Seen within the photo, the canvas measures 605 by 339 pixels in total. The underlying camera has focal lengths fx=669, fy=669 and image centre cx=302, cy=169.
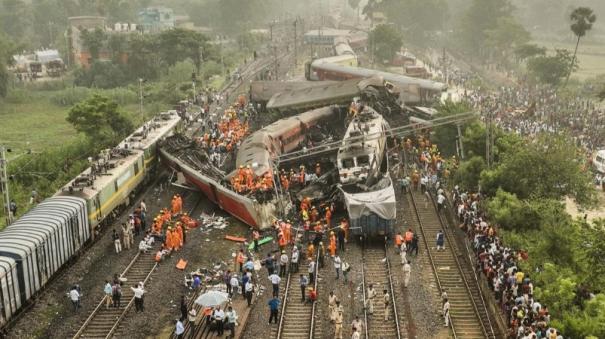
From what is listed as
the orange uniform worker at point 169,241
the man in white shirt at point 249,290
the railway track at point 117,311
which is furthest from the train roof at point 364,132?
the man in white shirt at point 249,290

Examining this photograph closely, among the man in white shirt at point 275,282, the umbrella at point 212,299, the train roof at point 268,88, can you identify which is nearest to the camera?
the umbrella at point 212,299

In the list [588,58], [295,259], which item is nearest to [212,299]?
[295,259]

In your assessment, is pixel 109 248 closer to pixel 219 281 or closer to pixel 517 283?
pixel 219 281

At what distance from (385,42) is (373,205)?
65.9m

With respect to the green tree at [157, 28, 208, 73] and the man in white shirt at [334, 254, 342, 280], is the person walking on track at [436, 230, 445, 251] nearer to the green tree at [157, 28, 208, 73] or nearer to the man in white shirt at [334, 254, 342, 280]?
the man in white shirt at [334, 254, 342, 280]

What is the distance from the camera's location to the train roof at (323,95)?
4619 cm

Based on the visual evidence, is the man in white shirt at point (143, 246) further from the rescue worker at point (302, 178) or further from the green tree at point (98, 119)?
the green tree at point (98, 119)

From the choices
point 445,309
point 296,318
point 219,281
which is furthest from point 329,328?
point 219,281

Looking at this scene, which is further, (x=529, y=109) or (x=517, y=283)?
(x=529, y=109)

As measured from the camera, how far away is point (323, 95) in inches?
1881

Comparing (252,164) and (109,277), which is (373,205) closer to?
(252,164)

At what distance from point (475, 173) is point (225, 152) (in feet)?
48.8

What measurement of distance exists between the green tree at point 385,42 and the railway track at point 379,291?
6523cm

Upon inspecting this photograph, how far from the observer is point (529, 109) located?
51.8 m
